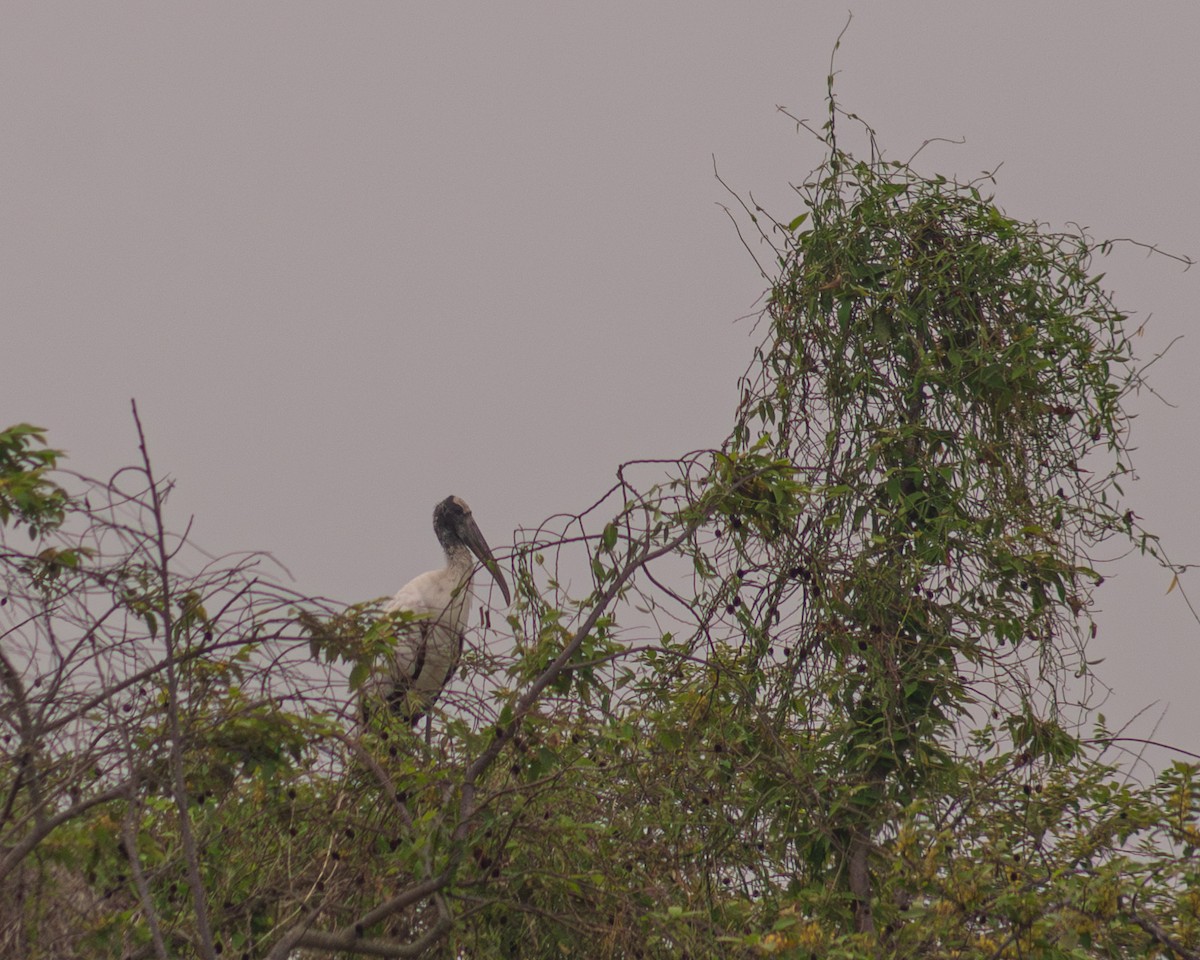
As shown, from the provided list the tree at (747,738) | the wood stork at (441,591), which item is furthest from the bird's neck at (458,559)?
the tree at (747,738)

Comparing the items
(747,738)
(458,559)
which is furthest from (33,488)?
(458,559)

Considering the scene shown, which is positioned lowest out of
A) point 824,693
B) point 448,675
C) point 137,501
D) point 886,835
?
point 137,501

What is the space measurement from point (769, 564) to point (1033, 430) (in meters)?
1.66

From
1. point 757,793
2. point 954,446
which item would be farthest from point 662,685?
point 954,446

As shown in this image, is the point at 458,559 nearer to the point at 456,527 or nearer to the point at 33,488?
the point at 456,527

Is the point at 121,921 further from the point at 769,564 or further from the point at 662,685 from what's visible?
the point at 769,564

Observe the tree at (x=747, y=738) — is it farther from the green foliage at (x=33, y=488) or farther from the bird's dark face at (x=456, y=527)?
the bird's dark face at (x=456, y=527)

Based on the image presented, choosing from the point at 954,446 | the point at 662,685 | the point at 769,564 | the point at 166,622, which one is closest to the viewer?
the point at 166,622

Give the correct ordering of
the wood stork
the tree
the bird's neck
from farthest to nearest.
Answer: the bird's neck → the wood stork → the tree

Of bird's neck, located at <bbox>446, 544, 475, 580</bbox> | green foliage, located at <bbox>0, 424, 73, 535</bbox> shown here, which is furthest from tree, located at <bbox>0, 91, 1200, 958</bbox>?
bird's neck, located at <bbox>446, 544, 475, 580</bbox>

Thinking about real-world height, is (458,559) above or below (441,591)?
above

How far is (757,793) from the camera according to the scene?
5.59m

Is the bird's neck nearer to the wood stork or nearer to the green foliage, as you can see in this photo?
the wood stork

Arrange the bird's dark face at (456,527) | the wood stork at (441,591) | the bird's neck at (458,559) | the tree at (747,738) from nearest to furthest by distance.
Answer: the tree at (747,738), the wood stork at (441,591), the bird's neck at (458,559), the bird's dark face at (456,527)
